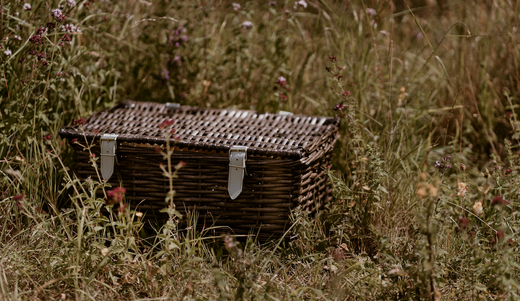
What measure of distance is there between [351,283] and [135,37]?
2.37m

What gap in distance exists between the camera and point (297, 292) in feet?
6.12

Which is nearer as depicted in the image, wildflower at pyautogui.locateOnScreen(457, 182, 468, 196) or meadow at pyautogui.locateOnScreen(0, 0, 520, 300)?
meadow at pyautogui.locateOnScreen(0, 0, 520, 300)

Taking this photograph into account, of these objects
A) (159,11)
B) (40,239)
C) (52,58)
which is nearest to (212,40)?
(159,11)

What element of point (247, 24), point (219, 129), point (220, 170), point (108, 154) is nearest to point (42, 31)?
point (108, 154)

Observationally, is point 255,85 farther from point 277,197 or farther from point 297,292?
point 297,292

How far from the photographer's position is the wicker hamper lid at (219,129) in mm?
→ 2252

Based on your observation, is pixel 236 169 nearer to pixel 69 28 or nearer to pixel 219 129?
pixel 219 129

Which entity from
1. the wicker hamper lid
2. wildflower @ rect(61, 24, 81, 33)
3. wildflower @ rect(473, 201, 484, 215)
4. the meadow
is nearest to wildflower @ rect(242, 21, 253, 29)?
the meadow

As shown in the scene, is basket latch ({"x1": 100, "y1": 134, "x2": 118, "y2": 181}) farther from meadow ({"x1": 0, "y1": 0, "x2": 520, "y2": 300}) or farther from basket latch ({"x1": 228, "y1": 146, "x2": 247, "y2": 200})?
basket latch ({"x1": 228, "y1": 146, "x2": 247, "y2": 200})

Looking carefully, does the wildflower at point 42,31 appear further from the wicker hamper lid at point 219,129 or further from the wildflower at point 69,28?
the wicker hamper lid at point 219,129

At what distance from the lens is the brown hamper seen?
2.24m

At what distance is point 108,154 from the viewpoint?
2322 mm

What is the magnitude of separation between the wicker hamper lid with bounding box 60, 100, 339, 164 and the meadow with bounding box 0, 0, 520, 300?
161mm

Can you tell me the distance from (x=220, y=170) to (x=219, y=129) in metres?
0.30
